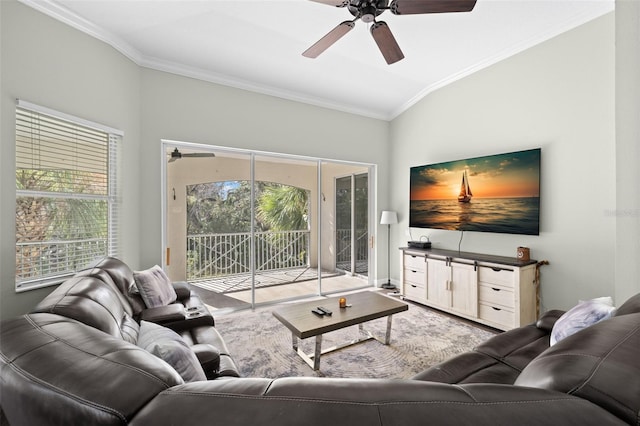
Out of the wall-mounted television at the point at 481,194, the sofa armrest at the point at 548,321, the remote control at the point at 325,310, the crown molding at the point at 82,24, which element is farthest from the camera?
the wall-mounted television at the point at 481,194

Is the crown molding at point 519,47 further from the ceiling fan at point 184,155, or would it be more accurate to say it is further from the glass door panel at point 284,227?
the ceiling fan at point 184,155

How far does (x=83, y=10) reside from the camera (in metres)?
2.30

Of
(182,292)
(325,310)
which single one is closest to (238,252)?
(182,292)

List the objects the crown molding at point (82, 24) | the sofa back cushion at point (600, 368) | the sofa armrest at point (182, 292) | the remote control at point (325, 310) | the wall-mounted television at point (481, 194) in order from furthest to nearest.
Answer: the wall-mounted television at point (481, 194) → the sofa armrest at point (182, 292) → the remote control at point (325, 310) → the crown molding at point (82, 24) → the sofa back cushion at point (600, 368)

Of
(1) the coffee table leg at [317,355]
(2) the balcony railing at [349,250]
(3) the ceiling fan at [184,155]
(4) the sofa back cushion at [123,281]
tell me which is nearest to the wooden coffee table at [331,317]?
(1) the coffee table leg at [317,355]

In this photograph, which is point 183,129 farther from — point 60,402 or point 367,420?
point 367,420

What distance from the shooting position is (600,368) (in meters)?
0.81

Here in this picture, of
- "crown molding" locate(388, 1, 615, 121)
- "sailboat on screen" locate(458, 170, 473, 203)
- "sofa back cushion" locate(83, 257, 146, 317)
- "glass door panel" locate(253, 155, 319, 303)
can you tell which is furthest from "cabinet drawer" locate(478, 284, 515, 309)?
"sofa back cushion" locate(83, 257, 146, 317)

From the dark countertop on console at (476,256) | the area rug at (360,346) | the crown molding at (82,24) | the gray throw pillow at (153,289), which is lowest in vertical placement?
the area rug at (360,346)

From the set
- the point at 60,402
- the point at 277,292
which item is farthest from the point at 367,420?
the point at 277,292

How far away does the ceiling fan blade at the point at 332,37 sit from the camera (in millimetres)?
2027

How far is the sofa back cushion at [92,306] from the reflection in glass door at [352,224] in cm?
334

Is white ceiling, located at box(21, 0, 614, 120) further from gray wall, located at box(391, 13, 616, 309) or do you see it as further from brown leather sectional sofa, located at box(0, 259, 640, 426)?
brown leather sectional sofa, located at box(0, 259, 640, 426)

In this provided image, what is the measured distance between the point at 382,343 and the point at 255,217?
2.33 metres
